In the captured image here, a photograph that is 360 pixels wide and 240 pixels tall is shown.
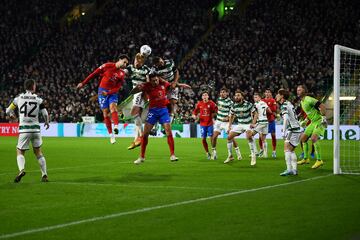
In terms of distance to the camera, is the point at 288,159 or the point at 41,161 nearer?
the point at 41,161

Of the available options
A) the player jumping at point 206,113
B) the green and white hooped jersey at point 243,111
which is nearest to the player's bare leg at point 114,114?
the green and white hooped jersey at point 243,111

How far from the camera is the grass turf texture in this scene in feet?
25.0

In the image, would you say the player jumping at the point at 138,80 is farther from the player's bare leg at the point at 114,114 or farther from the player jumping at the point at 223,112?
the player jumping at the point at 223,112

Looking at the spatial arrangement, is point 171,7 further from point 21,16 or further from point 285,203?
point 285,203

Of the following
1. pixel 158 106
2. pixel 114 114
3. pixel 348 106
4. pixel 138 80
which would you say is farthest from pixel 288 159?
pixel 348 106

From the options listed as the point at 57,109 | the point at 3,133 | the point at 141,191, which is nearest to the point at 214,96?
the point at 57,109

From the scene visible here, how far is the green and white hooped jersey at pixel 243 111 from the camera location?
19.0 meters

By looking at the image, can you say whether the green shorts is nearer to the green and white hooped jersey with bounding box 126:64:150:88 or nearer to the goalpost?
the goalpost

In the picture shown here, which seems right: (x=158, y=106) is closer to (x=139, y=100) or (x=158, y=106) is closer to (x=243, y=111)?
(x=139, y=100)

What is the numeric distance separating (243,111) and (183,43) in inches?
1154

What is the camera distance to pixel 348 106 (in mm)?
31312

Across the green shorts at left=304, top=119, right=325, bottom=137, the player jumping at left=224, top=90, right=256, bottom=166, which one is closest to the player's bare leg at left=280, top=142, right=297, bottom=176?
the green shorts at left=304, top=119, right=325, bottom=137

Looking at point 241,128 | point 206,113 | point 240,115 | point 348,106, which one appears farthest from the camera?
point 348,106

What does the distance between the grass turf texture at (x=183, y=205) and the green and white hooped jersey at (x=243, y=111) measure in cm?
256
